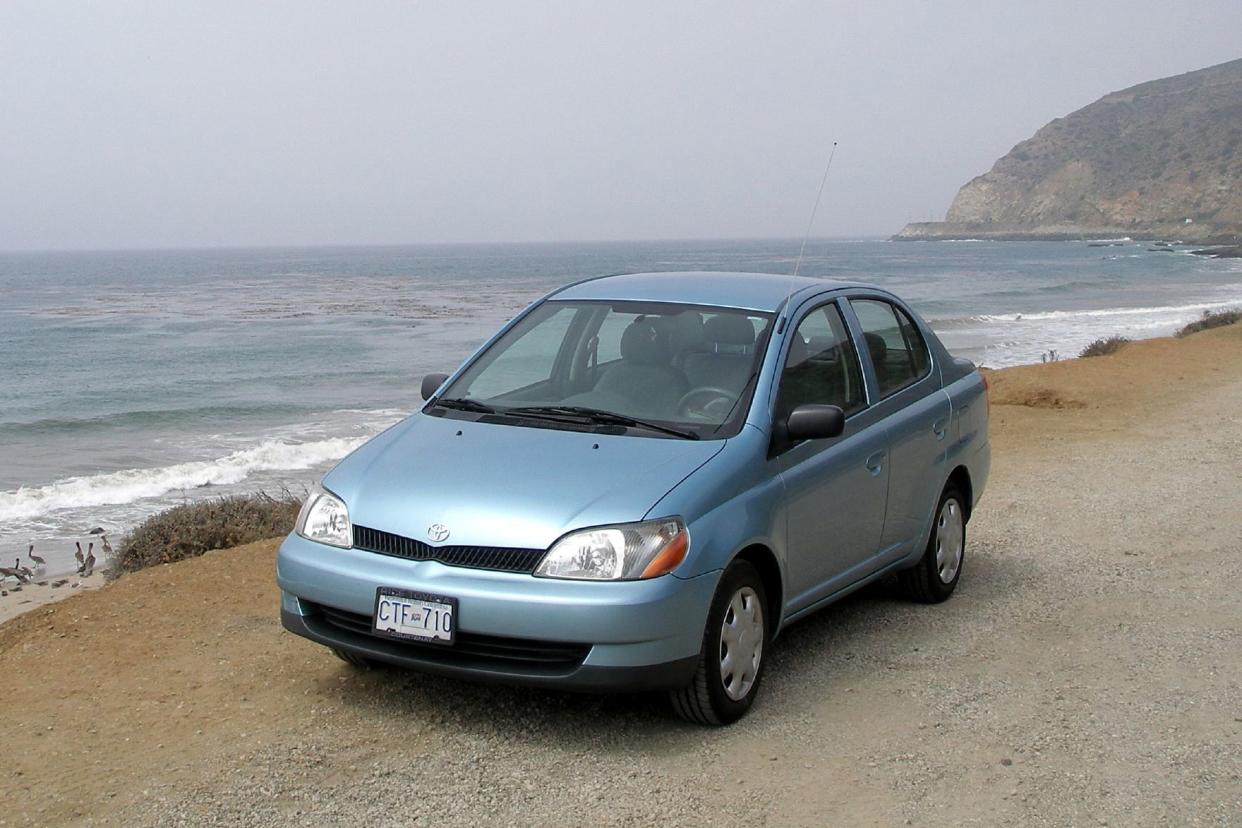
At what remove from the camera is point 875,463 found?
591 cm

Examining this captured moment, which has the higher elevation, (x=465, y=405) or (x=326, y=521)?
(x=465, y=405)

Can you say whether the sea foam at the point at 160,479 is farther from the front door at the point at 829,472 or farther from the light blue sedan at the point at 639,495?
the front door at the point at 829,472

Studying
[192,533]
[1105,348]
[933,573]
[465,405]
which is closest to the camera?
[465,405]

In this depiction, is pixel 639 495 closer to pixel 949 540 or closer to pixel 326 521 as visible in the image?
pixel 326 521

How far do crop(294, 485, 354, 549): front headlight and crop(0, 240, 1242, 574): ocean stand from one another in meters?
8.18

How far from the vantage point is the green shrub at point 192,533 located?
9273 mm

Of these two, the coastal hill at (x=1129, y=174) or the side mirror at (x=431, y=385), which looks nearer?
the side mirror at (x=431, y=385)

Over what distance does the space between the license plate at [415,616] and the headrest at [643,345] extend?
5.27ft

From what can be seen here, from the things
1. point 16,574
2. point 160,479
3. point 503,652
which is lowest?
point 160,479

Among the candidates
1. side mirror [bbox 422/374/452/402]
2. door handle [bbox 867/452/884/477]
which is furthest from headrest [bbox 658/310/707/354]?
side mirror [bbox 422/374/452/402]

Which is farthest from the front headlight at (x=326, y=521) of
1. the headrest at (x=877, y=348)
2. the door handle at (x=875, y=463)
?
the headrest at (x=877, y=348)

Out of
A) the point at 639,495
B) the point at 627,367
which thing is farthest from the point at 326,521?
the point at 627,367

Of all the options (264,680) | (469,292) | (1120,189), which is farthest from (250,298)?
(1120,189)

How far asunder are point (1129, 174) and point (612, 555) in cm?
18248
